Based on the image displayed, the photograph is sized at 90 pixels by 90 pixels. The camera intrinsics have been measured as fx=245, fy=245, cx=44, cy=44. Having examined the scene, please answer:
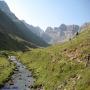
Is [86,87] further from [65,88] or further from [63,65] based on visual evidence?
[63,65]

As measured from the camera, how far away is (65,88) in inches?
1679

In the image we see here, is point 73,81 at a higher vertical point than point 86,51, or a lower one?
lower

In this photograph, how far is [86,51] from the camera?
2569 inches

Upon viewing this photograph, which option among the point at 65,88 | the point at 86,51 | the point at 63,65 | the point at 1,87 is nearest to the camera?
the point at 65,88

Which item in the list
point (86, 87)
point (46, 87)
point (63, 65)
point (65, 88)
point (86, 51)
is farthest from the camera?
point (86, 51)

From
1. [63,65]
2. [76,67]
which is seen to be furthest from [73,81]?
[63,65]

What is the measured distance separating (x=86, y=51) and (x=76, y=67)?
1241 centimetres

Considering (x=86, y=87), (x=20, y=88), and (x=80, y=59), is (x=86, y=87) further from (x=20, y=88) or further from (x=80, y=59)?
(x=80, y=59)

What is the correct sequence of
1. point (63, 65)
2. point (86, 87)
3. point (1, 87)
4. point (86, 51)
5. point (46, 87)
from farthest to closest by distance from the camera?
1. point (86, 51)
2. point (63, 65)
3. point (1, 87)
4. point (46, 87)
5. point (86, 87)

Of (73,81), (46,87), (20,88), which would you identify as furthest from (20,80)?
(73,81)

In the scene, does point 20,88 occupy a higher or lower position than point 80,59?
lower

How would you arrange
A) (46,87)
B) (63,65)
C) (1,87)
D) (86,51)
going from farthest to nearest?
(86,51) → (63,65) → (1,87) → (46,87)

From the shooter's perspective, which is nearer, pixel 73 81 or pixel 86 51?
pixel 73 81

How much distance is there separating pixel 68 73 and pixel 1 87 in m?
14.5
